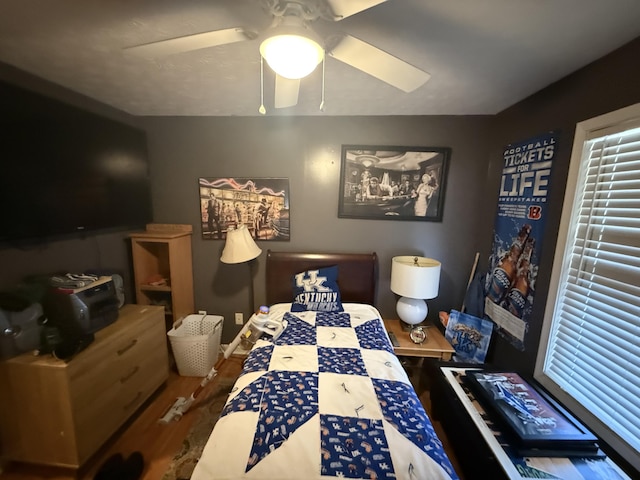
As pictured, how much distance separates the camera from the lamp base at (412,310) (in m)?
2.17

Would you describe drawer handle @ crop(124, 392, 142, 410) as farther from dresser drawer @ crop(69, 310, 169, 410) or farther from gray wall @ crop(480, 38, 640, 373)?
gray wall @ crop(480, 38, 640, 373)

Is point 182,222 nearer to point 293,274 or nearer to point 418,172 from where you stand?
point 293,274

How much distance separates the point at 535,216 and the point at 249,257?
2094mm

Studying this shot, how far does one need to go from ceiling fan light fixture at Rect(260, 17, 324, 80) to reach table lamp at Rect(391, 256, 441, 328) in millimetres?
1615

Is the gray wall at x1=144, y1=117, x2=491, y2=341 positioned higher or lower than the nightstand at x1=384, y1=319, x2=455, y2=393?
higher

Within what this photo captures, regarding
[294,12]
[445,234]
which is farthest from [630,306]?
[294,12]

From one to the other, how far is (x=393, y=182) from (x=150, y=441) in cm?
266

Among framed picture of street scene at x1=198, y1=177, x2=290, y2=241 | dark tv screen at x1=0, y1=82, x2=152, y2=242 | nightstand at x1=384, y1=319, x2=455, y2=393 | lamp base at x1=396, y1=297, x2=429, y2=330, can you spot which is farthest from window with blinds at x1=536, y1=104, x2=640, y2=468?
dark tv screen at x1=0, y1=82, x2=152, y2=242

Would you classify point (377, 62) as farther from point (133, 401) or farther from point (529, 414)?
point (133, 401)

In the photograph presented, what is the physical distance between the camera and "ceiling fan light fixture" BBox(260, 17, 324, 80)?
0.84 meters

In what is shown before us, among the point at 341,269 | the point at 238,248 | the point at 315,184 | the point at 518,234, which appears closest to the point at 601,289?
the point at 518,234

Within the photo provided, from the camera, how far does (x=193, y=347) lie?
2.23 meters

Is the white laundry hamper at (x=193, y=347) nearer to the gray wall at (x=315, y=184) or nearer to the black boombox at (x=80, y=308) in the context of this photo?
the gray wall at (x=315, y=184)

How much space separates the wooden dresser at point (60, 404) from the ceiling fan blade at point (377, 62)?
2.05 m
